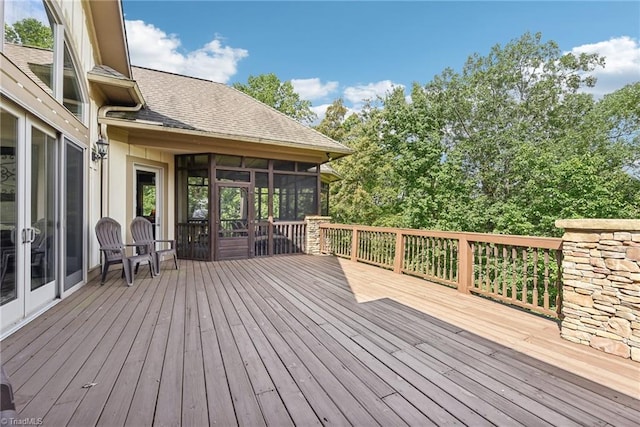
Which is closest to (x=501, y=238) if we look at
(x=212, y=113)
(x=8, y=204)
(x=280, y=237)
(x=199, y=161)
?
(x=8, y=204)

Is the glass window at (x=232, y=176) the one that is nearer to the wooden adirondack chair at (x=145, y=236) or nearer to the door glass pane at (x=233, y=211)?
the door glass pane at (x=233, y=211)

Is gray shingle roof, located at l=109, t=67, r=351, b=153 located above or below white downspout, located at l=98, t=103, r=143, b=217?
above

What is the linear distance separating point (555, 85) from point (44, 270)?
61.1 feet

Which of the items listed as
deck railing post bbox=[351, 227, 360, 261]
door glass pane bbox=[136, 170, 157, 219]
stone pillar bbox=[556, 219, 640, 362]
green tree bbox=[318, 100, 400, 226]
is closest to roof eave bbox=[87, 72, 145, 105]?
door glass pane bbox=[136, 170, 157, 219]

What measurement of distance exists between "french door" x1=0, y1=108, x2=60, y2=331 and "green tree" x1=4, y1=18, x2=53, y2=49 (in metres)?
0.68

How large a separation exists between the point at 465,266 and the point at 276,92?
1900cm

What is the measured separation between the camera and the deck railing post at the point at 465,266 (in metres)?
4.18

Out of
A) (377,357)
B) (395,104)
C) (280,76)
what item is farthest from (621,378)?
(280,76)

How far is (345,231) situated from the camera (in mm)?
7391

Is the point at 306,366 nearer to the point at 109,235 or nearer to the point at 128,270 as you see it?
the point at 128,270

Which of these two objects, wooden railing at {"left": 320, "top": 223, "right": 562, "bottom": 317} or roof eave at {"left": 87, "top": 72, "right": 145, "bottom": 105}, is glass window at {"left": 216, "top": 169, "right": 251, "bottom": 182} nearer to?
roof eave at {"left": 87, "top": 72, "right": 145, "bottom": 105}

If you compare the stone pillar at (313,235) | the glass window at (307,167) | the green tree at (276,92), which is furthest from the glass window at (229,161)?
the green tree at (276,92)

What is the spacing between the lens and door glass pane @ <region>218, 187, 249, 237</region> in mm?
6984

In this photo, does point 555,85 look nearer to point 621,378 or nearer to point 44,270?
point 621,378
